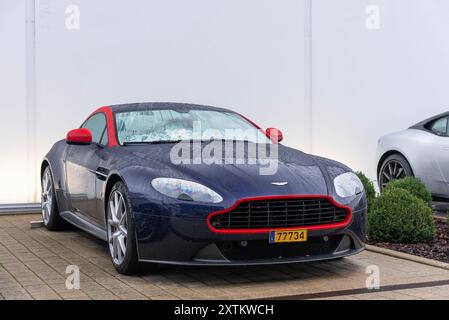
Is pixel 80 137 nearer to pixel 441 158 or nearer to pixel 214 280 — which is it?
pixel 214 280

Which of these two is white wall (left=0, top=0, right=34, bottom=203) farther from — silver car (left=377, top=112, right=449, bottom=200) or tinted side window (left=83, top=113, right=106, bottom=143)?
silver car (left=377, top=112, right=449, bottom=200)

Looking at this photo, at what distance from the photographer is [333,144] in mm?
11125

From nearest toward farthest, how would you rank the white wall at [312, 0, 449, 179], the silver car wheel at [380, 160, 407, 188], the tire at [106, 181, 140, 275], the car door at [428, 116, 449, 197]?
the tire at [106, 181, 140, 275] → the car door at [428, 116, 449, 197] → the silver car wheel at [380, 160, 407, 188] → the white wall at [312, 0, 449, 179]

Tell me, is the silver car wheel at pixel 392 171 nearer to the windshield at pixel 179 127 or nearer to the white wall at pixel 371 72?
the white wall at pixel 371 72

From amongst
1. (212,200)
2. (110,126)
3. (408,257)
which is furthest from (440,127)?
(212,200)

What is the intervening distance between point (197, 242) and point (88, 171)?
178cm

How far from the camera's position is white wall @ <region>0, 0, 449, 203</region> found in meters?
9.48

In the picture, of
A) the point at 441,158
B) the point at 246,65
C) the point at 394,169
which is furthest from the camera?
the point at 246,65

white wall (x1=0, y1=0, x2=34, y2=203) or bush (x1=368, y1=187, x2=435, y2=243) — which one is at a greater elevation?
white wall (x1=0, y1=0, x2=34, y2=203)

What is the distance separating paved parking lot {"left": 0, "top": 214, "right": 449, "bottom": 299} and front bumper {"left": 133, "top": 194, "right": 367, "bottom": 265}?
200 mm

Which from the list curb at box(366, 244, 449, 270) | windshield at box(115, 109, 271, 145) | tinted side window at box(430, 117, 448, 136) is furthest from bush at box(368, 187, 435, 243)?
tinted side window at box(430, 117, 448, 136)

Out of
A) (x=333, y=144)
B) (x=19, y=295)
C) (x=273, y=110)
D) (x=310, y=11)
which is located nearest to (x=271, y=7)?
(x=310, y=11)

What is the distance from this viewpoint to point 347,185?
595 cm
